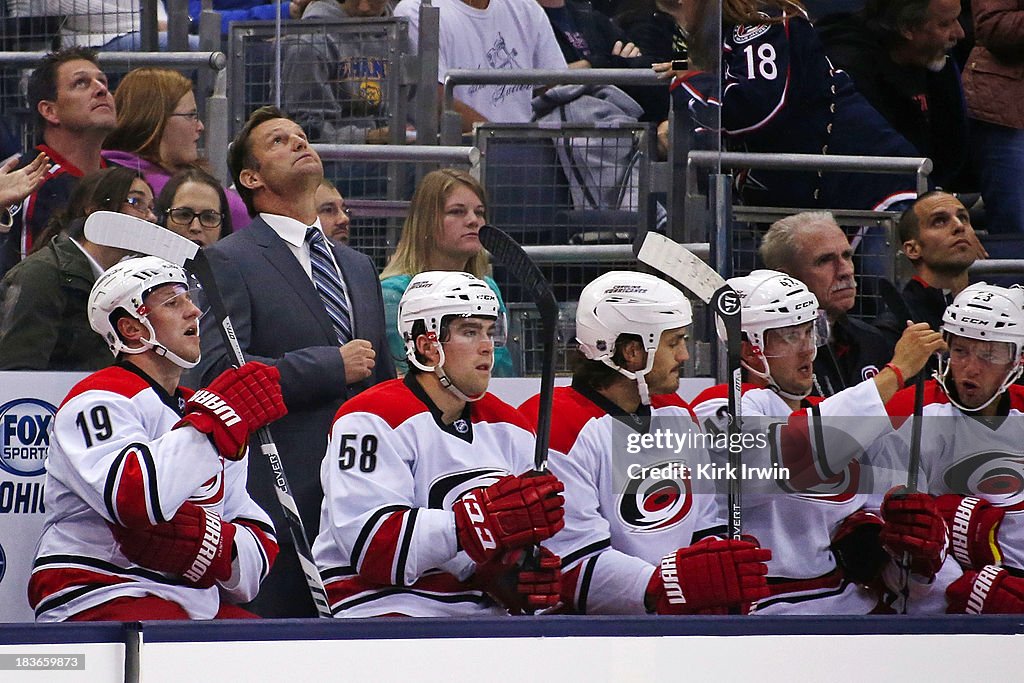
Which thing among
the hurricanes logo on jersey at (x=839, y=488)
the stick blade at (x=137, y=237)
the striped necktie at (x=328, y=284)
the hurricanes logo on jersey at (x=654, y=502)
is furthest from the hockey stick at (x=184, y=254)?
the hurricanes logo on jersey at (x=839, y=488)

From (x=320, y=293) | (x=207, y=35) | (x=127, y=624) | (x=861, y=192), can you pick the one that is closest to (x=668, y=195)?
(x=861, y=192)

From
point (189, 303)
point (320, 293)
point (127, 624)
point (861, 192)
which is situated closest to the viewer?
point (127, 624)

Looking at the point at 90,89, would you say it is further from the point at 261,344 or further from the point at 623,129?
the point at 623,129

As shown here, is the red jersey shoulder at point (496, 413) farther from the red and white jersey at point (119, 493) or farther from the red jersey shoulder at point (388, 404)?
the red and white jersey at point (119, 493)

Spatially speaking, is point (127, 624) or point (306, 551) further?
point (306, 551)

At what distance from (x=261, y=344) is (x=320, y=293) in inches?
6.2

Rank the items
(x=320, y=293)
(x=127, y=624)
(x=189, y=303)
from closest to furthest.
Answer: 1. (x=127, y=624)
2. (x=189, y=303)
3. (x=320, y=293)

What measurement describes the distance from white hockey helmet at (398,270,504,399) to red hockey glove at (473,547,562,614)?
1.17 feet

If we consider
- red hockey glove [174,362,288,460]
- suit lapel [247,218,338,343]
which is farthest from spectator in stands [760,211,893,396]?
red hockey glove [174,362,288,460]

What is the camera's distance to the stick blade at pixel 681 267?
3.20 metres

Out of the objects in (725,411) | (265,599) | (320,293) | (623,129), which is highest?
(623,129)

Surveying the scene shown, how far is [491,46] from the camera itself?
3.34 m

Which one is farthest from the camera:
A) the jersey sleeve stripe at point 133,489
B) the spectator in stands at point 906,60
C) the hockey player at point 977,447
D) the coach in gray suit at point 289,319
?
the spectator in stands at point 906,60

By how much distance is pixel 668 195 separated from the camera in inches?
131
